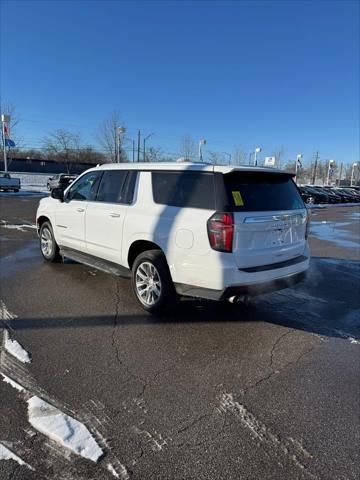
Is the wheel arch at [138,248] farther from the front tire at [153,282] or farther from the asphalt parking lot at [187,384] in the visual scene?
the asphalt parking lot at [187,384]

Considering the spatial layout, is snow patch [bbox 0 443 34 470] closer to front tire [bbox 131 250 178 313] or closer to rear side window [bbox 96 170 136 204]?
front tire [bbox 131 250 178 313]

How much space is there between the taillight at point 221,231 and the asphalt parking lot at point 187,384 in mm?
1094

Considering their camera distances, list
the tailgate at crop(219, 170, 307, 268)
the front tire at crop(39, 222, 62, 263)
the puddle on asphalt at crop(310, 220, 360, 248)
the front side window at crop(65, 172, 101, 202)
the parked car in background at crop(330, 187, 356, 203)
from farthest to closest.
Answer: the parked car in background at crop(330, 187, 356, 203) < the puddle on asphalt at crop(310, 220, 360, 248) < the front tire at crop(39, 222, 62, 263) < the front side window at crop(65, 172, 101, 202) < the tailgate at crop(219, 170, 307, 268)

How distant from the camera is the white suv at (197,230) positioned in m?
3.76

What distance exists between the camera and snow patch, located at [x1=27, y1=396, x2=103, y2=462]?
2.33 m

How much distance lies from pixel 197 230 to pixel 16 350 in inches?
87.0

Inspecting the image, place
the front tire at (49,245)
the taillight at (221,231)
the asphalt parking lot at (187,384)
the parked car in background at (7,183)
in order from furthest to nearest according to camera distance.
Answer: the parked car in background at (7,183)
the front tire at (49,245)
the taillight at (221,231)
the asphalt parking lot at (187,384)

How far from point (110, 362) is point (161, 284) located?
3.92 feet

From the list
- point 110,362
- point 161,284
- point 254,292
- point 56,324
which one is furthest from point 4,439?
point 254,292

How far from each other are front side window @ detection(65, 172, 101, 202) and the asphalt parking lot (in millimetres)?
1495

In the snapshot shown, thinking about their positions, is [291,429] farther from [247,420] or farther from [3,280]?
[3,280]

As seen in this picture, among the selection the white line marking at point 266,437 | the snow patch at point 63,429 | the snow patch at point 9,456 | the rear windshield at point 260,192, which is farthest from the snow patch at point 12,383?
the rear windshield at point 260,192

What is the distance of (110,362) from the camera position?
3441mm

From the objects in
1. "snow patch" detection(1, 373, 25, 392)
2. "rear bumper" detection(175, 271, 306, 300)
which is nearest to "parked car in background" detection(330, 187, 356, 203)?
"rear bumper" detection(175, 271, 306, 300)
